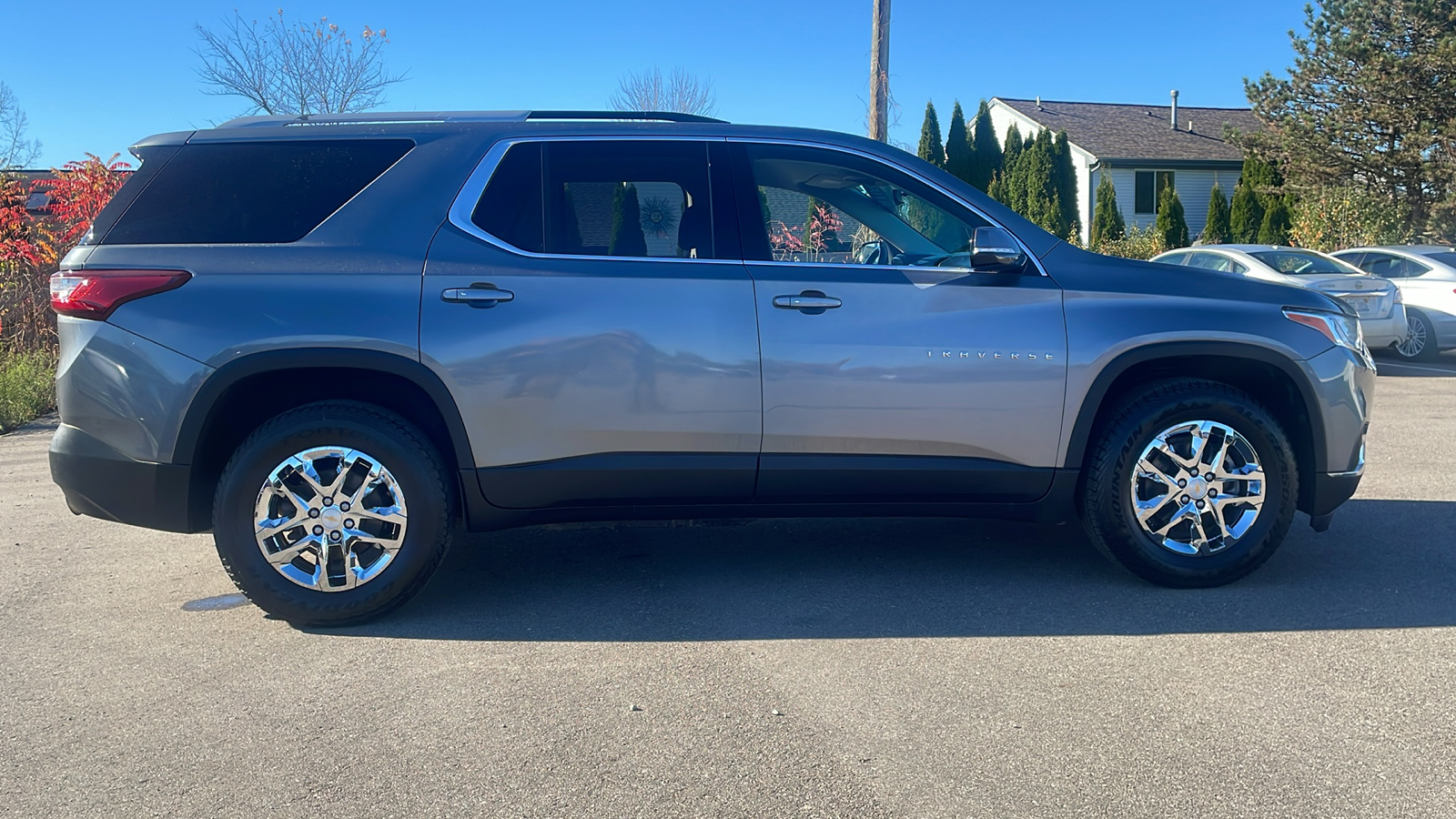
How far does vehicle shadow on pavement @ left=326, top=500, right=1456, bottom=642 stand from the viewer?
164 inches

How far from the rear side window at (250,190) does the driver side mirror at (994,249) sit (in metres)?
2.22

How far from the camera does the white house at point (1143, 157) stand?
3547 centimetres

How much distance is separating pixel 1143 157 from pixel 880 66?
79.4ft

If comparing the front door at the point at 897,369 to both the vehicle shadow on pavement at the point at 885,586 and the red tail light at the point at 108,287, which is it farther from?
the red tail light at the point at 108,287

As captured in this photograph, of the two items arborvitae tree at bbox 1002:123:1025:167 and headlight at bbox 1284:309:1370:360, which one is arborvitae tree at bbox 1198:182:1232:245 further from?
headlight at bbox 1284:309:1370:360

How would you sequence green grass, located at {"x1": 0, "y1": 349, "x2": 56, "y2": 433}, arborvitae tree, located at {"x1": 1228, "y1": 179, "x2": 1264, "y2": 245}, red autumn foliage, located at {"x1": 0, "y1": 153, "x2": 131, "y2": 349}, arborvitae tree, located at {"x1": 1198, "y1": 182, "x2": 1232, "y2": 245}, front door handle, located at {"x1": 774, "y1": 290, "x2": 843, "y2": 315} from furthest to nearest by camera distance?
1. arborvitae tree, located at {"x1": 1198, "y1": 182, "x2": 1232, "y2": 245}
2. arborvitae tree, located at {"x1": 1228, "y1": 179, "x2": 1264, "y2": 245}
3. red autumn foliage, located at {"x1": 0, "y1": 153, "x2": 131, "y2": 349}
4. green grass, located at {"x1": 0, "y1": 349, "x2": 56, "y2": 433}
5. front door handle, located at {"x1": 774, "y1": 290, "x2": 843, "y2": 315}

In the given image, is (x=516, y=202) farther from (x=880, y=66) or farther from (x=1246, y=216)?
(x=1246, y=216)

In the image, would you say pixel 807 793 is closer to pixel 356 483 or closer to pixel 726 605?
pixel 726 605

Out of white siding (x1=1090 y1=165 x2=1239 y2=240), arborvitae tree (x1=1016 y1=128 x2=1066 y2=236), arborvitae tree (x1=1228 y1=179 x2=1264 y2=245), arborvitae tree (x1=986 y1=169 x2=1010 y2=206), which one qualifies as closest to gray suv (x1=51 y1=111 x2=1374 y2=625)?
arborvitae tree (x1=1228 y1=179 x2=1264 y2=245)

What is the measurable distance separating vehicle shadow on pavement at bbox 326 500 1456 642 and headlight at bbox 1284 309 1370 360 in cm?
98

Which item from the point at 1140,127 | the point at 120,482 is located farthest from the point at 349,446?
the point at 1140,127

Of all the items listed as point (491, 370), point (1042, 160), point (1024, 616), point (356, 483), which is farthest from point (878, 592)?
point (1042, 160)

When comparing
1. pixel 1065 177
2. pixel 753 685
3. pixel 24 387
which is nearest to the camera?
pixel 753 685

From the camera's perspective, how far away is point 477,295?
4133 millimetres
